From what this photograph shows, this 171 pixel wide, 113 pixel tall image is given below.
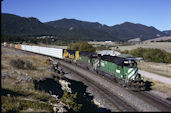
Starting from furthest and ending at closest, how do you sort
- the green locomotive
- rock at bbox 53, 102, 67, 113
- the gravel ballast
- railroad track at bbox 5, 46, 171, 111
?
the green locomotive, the gravel ballast, railroad track at bbox 5, 46, 171, 111, rock at bbox 53, 102, 67, 113

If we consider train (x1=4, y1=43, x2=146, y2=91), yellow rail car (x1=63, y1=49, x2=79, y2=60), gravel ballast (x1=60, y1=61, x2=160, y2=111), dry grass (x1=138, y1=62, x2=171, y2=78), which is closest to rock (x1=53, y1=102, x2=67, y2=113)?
gravel ballast (x1=60, y1=61, x2=160, y2=111)

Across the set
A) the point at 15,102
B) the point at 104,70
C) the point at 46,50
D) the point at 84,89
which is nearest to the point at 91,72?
the point at 104,70

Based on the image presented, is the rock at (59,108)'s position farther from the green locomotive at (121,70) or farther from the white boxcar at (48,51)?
the white boxcar at (48,51)

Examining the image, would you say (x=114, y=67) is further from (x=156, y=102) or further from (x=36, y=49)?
(x=36, y=49)

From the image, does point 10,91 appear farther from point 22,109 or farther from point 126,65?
point 126,65

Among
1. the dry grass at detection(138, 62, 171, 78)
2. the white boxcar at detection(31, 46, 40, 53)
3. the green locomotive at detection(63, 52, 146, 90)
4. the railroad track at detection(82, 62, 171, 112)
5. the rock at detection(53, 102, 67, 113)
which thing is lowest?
the railroad track at detection(82, 62, 171, 112)

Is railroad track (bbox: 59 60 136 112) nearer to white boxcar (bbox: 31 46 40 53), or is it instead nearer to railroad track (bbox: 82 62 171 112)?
railroad track (bbox: 82 62 171 112)

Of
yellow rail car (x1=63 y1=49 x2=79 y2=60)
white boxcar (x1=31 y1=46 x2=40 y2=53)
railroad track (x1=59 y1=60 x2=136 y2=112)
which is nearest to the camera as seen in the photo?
railroad track (x1=59 y1=60 x2=136 y2=112)

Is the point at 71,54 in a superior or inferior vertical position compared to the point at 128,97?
Result: superior

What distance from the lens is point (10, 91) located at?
14.8m

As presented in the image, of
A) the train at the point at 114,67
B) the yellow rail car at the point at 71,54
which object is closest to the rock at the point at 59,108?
the train at the point at 114,67

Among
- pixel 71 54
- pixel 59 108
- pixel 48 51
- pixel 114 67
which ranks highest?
pixel 48 51

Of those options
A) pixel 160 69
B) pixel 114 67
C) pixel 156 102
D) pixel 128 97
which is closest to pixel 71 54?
pixel 160 69

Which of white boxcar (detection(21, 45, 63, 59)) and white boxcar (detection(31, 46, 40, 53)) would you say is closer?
white boxcar (detection(21, 45, 63, 59))
